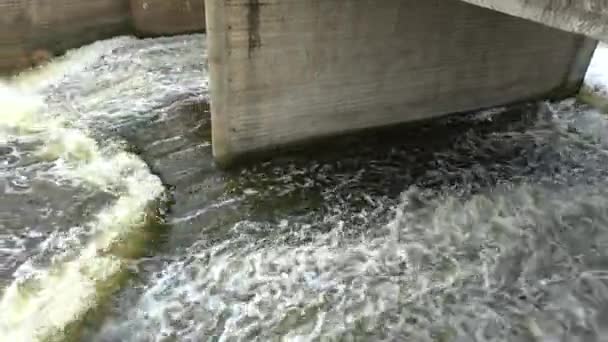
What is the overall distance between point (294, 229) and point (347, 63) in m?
2.57

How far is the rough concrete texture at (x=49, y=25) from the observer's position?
31.5 feet

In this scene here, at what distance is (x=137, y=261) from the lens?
6.05 m

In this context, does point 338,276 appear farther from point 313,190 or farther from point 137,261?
point 137,261

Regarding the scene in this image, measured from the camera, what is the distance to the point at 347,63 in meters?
7.66

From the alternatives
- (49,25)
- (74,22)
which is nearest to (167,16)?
(74,22)

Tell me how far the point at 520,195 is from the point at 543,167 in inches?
40.0

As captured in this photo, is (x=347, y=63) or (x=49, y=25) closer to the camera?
(x=347, y=63)

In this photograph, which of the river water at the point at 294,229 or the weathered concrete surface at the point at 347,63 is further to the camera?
the weathered concrete surface at the point at 347,63

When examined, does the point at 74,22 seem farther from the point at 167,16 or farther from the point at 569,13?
the point at 569,13

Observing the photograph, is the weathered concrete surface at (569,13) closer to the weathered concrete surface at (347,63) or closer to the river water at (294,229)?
the river water at (294,229)

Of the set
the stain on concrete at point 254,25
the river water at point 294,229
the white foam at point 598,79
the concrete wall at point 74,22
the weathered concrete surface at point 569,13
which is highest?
the weathered concrete surface at point 569,13

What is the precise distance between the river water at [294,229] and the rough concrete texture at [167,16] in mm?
2254

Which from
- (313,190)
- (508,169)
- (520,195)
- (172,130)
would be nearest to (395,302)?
(313,190)

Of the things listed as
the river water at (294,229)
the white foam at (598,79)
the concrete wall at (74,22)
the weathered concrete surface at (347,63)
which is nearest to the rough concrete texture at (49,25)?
the concrete wall at (74,22)
